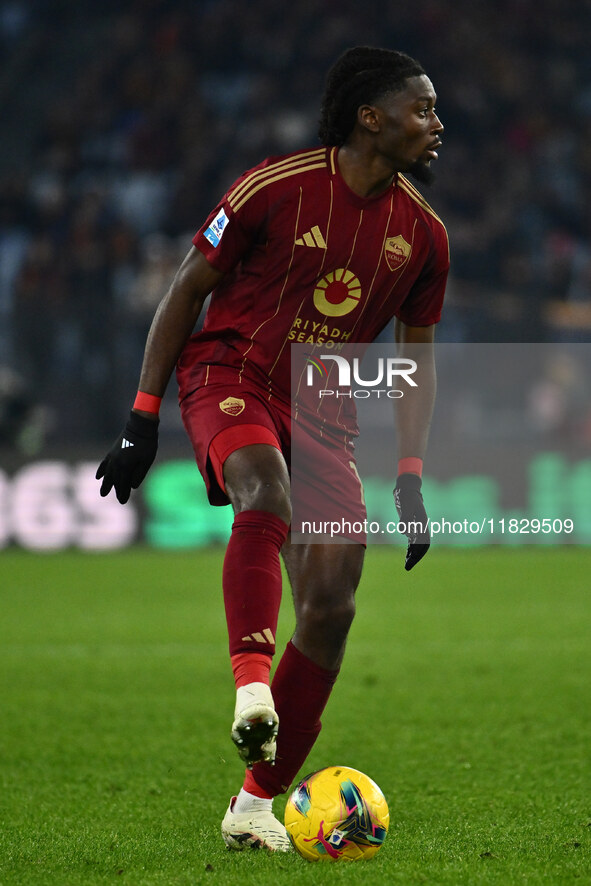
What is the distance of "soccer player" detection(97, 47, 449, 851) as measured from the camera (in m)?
3.01

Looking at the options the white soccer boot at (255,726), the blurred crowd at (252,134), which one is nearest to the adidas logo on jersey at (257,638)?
the white soccer boot at (255,726)

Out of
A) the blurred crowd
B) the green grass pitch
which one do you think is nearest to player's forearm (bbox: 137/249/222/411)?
the green grass pitch

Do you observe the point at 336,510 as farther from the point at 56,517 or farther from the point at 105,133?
the point at 105,133

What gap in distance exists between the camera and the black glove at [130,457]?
2.98m

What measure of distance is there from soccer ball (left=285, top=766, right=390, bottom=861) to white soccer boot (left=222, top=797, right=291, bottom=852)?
6 centimetres

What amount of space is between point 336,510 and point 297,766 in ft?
2.13

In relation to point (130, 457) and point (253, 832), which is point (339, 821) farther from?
point (130, 457)

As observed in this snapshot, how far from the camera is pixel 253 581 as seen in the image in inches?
106

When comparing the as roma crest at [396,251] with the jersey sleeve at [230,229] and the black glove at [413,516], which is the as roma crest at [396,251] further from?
the black glove at [413,516]

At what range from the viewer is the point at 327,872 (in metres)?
2.72

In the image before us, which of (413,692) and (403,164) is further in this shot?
(413,692)

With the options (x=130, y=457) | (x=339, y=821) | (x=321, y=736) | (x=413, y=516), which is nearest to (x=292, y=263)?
(x=130, y=457)

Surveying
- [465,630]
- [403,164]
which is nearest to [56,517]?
[465,630]

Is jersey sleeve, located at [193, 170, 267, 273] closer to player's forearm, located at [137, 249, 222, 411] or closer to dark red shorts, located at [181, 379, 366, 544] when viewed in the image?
player's forearm, located at [137, 249, 222, 411]
